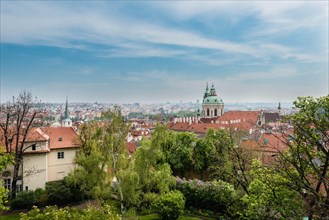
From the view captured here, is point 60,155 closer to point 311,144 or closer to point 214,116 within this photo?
point 311,144

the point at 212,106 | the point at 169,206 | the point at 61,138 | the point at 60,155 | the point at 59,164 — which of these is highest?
the point at 212,106

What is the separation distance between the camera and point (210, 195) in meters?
26.0

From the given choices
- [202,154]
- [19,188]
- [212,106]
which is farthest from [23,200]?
[212,106]

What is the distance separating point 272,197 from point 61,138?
27.0m

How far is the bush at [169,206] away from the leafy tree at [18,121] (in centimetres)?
1559

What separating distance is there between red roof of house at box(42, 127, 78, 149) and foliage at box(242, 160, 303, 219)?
23.2 meters

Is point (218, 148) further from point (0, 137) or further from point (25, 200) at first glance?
point (0, 137)

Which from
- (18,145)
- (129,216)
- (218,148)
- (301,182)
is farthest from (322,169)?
(18,145)

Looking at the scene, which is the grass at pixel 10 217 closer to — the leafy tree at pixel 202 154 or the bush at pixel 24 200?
the bush at pixel 24 200

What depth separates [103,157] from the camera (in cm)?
2189

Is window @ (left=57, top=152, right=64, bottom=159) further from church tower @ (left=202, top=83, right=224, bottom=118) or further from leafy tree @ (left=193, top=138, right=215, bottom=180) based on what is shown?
church tower @ (left=202, top=83, right=224, bottom=118)

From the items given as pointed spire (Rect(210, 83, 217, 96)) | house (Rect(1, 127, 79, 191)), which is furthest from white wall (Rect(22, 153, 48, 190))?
pointed spire (Rect(210, 83, 217, 96))

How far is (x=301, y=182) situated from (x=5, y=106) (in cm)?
2985

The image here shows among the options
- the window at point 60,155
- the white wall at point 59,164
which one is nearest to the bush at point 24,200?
the white wall at point 59,164
